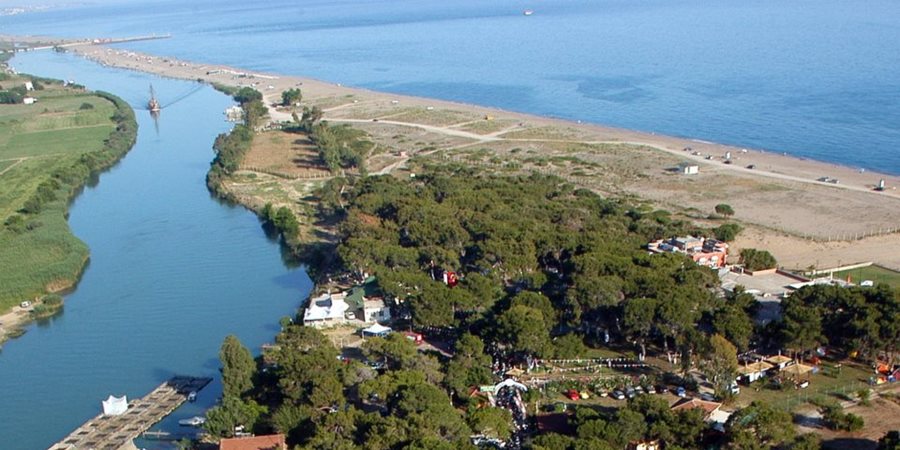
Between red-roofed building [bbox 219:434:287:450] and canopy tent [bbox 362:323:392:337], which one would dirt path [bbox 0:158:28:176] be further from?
red-roofed building [bbox 219:434:287:450]

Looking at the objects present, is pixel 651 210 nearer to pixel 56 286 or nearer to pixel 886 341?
pixel 886 341

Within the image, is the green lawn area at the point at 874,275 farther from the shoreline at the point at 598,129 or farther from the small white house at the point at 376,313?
the small white house at the point at 376,313

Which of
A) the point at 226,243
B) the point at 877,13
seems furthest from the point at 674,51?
the point at 226,243

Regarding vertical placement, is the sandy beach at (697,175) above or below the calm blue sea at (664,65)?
below

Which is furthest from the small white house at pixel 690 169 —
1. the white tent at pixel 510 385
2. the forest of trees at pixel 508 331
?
the white tent at pixel 510 385

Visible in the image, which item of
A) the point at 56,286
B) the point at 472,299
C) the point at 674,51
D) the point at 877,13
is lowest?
the point at 56,286

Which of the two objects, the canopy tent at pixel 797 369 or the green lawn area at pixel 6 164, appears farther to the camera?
the green lawn area at pixel 6 164

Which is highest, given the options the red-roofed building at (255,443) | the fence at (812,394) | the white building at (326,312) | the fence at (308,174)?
the fence at (308,174)

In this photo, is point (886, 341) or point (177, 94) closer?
point (886, 341)
